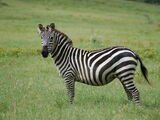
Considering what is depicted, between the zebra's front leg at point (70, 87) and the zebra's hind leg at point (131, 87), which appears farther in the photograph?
the zebra's front leg at point (70, 87)

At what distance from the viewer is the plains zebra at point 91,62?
370 inches

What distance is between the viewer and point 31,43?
25.2 metres

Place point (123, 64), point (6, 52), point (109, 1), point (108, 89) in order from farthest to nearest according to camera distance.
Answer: point (109, 1)
point (6, 52)
point (108, 89)
point (123, 64)

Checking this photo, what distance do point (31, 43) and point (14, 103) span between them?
1542cm

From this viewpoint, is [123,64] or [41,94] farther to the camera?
[41,94]

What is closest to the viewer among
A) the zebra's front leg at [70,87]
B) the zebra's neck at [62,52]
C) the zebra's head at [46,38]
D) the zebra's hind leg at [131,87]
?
the zebra's hind leg at [131,87]

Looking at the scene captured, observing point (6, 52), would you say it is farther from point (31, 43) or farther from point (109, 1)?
point (109, 1)

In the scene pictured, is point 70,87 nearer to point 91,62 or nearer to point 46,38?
point 91,62

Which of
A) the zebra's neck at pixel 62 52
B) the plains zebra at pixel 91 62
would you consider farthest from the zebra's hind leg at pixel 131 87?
the zebra's neck at pixel 62 52

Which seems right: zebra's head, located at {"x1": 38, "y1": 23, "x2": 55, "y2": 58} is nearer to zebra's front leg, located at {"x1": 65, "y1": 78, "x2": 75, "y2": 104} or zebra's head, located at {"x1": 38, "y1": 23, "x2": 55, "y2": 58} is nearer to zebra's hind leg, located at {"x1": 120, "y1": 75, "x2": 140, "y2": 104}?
zebra's front leg, located at {"x1": 65, "y1": 78, "x2": 75, "y2": 104}

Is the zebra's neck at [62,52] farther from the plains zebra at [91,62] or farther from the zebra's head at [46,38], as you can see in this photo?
the zebra's head at [46,38]

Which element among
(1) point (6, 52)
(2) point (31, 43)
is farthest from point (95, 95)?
(2) point (31, 43)

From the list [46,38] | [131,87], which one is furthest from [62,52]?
[131,87]

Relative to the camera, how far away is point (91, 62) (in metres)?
9.84
